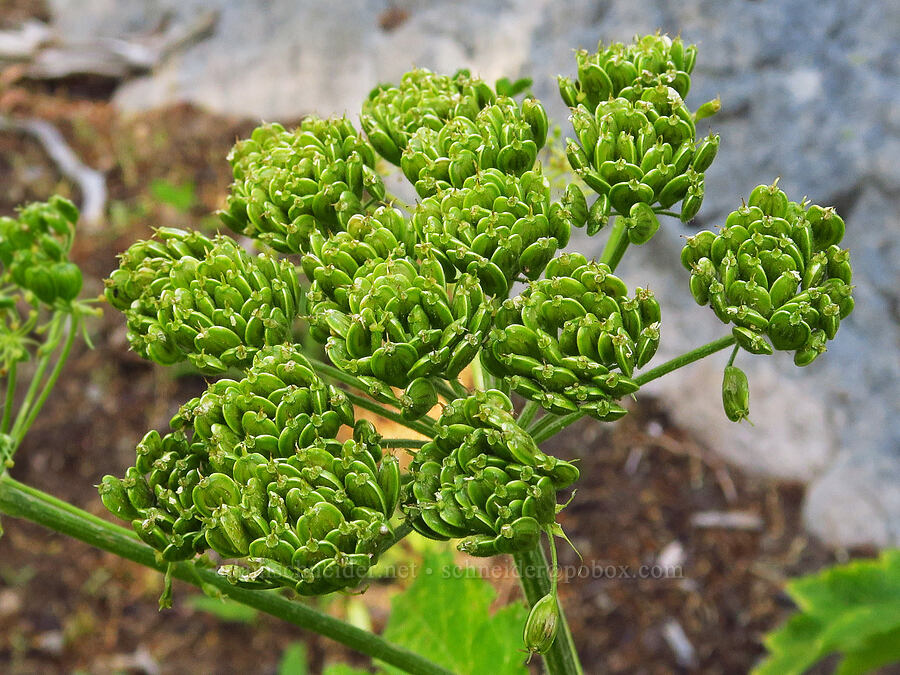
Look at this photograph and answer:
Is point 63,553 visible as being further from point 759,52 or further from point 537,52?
point 759,52

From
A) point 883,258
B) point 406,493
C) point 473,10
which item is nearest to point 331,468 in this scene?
point 406,493

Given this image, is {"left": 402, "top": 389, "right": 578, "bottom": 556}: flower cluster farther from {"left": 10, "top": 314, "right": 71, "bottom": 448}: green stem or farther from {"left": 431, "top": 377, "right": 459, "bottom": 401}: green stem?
{"left": 10, "top": 314, "right": 71, "bottom": 448}: green stem

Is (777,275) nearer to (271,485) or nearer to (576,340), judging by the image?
(576,340)

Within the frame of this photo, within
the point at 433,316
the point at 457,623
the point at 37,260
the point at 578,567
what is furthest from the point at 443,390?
the point at 578,567

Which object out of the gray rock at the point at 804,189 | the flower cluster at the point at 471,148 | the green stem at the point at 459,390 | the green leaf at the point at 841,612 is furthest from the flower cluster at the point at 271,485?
the gray rock at the point at 804,189

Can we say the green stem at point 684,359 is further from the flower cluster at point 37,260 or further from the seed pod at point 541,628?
the flower cluster at point 37,260
